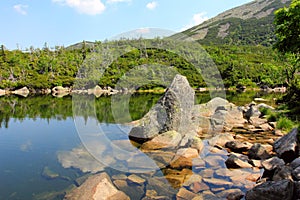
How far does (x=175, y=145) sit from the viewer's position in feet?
30.1

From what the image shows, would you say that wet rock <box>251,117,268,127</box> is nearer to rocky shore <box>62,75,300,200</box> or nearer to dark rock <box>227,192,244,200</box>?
rocky shore <box>62,75,300,200</box>

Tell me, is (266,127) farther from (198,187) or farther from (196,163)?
(198,187)

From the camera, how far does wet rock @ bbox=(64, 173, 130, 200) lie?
527cm

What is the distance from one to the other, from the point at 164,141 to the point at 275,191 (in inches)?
207

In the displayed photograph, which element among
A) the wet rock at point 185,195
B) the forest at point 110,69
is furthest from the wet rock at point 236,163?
the forest at point 110,69

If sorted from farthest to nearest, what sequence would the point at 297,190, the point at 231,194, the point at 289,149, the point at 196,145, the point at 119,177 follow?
the point at 196,145, the point at 289,149, the point at 119,177, the point at 231,194, the point at 297,190

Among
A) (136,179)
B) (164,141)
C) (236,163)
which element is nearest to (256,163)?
(236,163)

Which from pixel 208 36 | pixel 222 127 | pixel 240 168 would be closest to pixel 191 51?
pixel 222 127

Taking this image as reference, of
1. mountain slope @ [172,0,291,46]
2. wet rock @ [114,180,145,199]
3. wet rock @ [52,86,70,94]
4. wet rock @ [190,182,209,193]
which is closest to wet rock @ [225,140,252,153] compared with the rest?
wet rock @ [190,182,209,193]

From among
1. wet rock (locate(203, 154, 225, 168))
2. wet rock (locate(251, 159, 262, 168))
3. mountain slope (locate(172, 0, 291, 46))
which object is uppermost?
mountain slope (locate(172, 0, 291, 46))

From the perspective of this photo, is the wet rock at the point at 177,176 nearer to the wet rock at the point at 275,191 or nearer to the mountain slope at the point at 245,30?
the wet rock at the point at 275,191

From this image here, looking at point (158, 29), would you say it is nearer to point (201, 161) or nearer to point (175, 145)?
point (175, 145)

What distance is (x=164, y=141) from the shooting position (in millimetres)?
9539

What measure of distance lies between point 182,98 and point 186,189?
18.9ft
